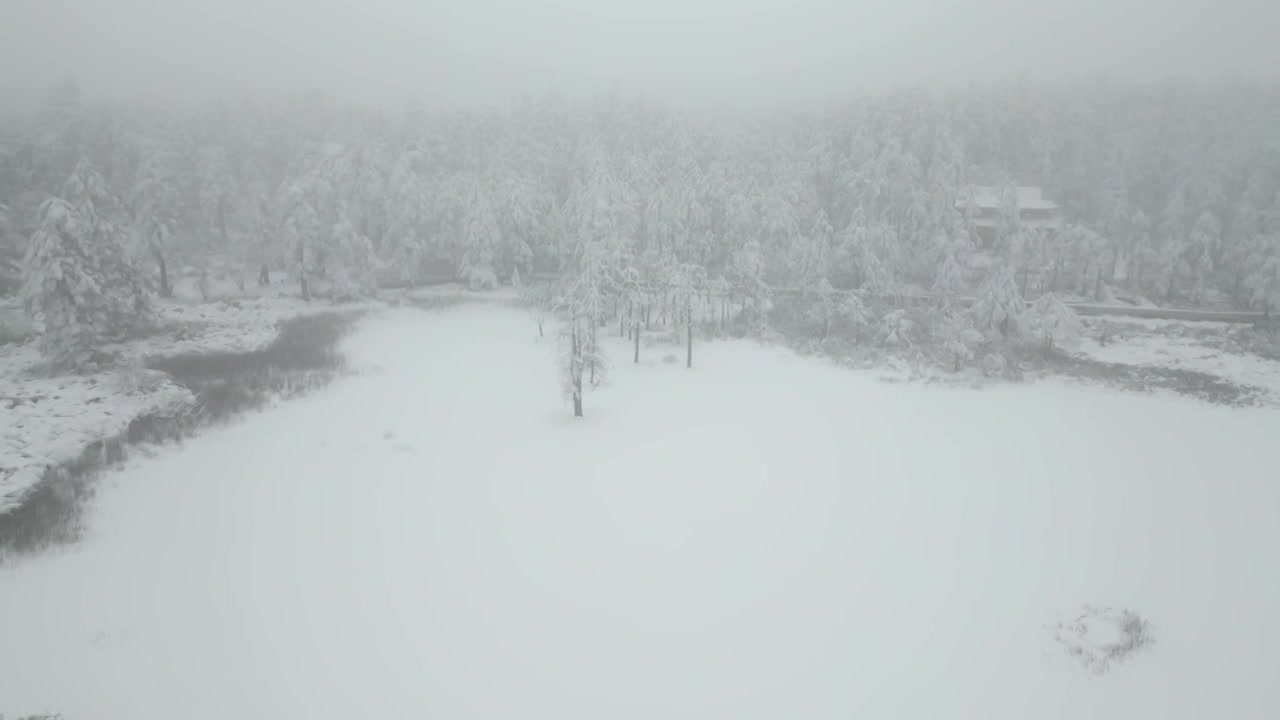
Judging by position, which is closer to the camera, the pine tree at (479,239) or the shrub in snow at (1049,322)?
the shrub in snow at (1049,322)

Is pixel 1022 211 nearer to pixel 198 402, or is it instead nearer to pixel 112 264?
pixel 198 402

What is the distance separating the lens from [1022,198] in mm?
63875

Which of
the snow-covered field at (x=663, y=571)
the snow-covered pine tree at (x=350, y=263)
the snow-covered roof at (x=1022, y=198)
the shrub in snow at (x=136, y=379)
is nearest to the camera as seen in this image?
the snow-covered field at (x=663, y=571)

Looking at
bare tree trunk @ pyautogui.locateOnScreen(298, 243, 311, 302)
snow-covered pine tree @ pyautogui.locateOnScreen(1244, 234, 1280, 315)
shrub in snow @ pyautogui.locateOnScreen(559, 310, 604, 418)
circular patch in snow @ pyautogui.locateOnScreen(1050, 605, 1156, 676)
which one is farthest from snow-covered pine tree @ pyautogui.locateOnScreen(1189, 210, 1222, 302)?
bare tree trunk @ pyautogui.locateOnScreen(298, 243, 311, 302)

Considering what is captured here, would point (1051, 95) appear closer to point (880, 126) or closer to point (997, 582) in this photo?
point (880, 126)

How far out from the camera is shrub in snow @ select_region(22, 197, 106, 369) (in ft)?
97.9

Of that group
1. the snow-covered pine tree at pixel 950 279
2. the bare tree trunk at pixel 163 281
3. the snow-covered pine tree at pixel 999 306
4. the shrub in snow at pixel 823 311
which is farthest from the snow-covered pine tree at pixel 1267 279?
the bare tree trunk at pixel 163 281

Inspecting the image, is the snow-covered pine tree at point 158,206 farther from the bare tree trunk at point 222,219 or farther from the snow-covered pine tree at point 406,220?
the snow-covered pine tree at point 406,220

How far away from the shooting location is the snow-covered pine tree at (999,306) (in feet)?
126

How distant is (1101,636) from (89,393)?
134ft

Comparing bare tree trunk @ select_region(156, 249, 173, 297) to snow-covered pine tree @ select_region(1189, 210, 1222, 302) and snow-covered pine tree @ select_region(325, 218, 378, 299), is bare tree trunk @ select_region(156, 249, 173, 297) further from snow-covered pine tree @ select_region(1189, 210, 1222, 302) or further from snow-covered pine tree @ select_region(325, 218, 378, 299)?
snow-covered pine tree @ select_region(1189, 210, 1222, 302)

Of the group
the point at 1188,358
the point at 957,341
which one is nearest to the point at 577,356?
the point at 957,341

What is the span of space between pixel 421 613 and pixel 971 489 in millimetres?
19692

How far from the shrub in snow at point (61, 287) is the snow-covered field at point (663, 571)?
13380mm
